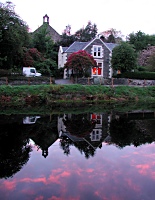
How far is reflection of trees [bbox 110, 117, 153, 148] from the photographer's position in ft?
32.5

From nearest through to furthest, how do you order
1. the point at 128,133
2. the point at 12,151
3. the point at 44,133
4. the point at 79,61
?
the point at 12,151 → the point at 44,133 → the point at 128,133 → the point at 79,61

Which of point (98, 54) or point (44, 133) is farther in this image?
point (98, 54)

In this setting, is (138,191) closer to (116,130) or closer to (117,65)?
(116,130)

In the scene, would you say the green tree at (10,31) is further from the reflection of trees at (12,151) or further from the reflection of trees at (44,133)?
the reflection of trees at (12,151)

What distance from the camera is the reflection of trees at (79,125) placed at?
11375 millimetres

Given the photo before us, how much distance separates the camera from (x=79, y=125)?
12977 mm

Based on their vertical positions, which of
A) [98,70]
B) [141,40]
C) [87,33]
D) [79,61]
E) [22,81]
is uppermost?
[87,33]

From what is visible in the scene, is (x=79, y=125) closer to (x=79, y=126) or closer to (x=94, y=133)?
(x=79, y=126)

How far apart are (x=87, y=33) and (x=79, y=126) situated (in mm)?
43311

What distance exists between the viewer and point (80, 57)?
27.8 metres

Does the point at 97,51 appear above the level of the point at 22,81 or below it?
above

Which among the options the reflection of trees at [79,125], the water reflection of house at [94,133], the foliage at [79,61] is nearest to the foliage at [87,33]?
the foliage at [79,61]

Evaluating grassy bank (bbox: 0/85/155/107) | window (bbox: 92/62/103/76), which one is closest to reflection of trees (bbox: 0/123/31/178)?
grassy bank (bbox: 0/85/155/107)

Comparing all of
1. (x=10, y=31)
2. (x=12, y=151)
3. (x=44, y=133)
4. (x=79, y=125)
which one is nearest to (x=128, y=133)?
(x=79, y=125)
